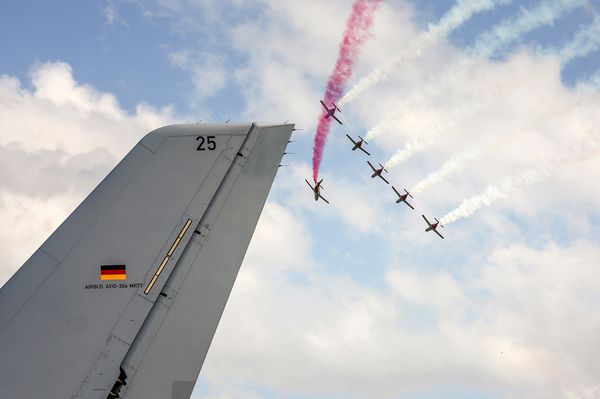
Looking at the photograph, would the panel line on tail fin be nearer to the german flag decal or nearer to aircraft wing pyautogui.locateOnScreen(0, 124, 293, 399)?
A: aircraft wing pyautogui.locateOnScreen(0, 124, 293, 399)

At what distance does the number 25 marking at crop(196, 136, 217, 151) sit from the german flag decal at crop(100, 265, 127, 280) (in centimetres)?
266

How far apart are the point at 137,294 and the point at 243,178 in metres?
2.86

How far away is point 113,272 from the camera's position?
13.0 metres

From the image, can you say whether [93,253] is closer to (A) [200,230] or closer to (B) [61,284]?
(B) [61,284]

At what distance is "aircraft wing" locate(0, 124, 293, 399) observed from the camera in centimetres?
1241

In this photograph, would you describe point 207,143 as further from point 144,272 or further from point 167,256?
point 144,272

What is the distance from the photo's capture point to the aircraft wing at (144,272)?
12.4 meters

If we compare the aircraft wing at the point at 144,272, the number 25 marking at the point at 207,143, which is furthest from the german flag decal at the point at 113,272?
the number 25 marking at the point at 207,143

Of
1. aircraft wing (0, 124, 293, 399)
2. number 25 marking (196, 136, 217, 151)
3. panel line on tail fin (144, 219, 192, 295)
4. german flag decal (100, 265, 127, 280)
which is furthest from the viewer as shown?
number 25 marking (196, 136, 217, 151)

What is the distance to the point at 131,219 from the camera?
44.0ft

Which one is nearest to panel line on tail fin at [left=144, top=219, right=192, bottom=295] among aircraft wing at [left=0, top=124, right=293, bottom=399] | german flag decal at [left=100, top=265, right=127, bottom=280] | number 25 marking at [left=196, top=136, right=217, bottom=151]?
aircraft wing at [left=0, top=124, right=293, bottom=399]

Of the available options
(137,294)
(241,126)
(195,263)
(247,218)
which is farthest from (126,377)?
(241,126)

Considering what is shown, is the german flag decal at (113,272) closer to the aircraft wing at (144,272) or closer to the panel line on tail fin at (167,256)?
the aircraft wing at (144,272)

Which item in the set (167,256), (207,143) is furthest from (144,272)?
(207,143)
